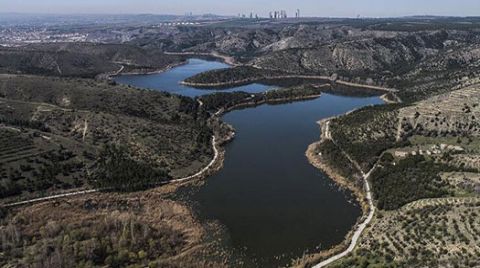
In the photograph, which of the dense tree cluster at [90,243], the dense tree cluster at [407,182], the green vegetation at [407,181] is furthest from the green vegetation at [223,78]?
the dense tree cluster at [90,243]

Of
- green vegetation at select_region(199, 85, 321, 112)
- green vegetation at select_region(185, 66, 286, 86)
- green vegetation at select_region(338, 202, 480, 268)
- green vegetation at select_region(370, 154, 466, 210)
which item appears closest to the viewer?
green vegetation at select_region(338, 202, 480, 268)

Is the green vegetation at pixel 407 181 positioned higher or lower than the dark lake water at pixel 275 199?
higher

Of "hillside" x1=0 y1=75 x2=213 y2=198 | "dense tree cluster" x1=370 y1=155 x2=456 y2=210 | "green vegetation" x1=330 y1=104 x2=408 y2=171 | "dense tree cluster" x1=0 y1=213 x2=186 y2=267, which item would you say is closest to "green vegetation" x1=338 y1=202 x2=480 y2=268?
"dense tree cluster" x1=370 y1=155 x2=456 y2=210

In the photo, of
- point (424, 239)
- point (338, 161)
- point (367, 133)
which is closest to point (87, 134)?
point (338, 161)

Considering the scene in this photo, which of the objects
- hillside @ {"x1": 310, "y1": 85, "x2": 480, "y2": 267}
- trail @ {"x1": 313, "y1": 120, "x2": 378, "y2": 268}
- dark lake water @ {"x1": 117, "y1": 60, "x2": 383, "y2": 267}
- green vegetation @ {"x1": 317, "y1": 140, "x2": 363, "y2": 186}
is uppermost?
hillside @ {"x1": 310, "y1": 85, "x2": 480, "y2": 267}

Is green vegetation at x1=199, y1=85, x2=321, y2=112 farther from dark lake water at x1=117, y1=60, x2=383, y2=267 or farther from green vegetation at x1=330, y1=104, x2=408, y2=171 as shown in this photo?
green vegetation at x1=330, y1=104, x2=408, y2=171

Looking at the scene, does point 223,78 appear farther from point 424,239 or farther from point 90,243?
point 424,239

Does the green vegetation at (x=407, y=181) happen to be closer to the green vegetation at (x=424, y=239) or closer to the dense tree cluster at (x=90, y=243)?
the green vegetation at (x=424, y=239)

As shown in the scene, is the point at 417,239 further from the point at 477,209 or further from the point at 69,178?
the point at 69,178
